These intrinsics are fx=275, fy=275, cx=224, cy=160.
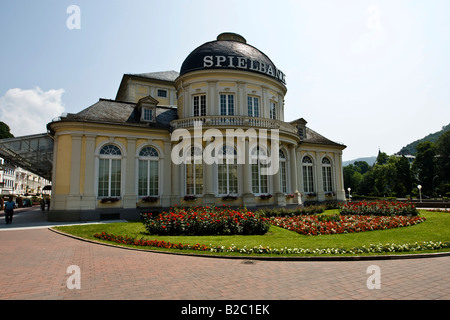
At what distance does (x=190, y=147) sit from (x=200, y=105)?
438cm

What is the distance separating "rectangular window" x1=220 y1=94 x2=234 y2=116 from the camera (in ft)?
83.3

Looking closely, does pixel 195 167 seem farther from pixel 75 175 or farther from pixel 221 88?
pixel 75 175

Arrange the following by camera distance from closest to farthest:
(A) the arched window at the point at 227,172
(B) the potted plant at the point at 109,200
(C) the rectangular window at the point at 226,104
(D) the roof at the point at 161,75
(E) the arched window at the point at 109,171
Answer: (B) the potted plant at the point at 109,200 < (E) the arched window at the point at 109,171 < (A) the arched window at the point at 227,172 < (C) the rectangular window at the point at 226,104 < (D) the roof at the point at 161,75

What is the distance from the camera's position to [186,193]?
23719 mm

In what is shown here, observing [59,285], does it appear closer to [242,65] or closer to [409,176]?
[242,65]

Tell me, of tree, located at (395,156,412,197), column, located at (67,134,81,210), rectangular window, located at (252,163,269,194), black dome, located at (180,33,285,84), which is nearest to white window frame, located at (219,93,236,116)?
black dome, located at (180,33,285,84)

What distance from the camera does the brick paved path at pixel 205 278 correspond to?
18.1 ft

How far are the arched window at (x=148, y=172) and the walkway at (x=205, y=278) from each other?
45.6ft

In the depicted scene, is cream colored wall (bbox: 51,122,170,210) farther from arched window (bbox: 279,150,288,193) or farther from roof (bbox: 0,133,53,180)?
arched window (bbox: 279,150,288,193)

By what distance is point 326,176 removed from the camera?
1319 inches

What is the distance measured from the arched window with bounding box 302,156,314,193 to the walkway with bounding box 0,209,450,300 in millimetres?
22768

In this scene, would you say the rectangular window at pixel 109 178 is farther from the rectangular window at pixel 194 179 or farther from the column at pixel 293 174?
the column at pixel 293 174

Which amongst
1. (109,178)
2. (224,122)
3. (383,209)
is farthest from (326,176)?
(109,178)

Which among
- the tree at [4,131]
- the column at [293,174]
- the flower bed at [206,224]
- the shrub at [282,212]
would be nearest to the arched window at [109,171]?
the flower bed at [206,224]
